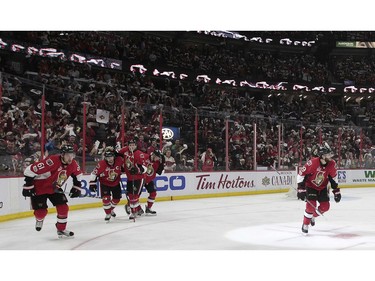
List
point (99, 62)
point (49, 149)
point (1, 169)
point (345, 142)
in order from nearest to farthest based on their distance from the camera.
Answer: point (1, 169), point (49, 149), point (345, 142), point (99, 62)

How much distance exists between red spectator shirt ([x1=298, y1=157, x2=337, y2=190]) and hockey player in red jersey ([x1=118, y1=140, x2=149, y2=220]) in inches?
129

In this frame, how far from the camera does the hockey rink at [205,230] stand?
661 cm

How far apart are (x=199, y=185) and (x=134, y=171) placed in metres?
5.53

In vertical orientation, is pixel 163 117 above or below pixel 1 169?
above

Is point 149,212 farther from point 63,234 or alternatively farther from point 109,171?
point 63,234

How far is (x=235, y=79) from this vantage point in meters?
26.7

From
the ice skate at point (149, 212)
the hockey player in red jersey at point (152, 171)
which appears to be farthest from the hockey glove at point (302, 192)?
the ice skate at point (149, 212)

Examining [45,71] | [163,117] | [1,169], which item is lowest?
[1,169]

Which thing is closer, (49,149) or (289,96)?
(49,149)

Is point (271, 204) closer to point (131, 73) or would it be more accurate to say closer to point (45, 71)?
point (45, 71)

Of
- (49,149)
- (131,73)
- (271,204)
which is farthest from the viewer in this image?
(131,73)

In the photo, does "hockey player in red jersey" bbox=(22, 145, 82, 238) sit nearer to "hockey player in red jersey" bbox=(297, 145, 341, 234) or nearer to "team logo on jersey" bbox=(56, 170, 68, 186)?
"team logo on jersey" bbox=(56, 170, 68, 186)

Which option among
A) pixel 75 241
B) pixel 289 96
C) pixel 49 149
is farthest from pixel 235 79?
pixel 75 241

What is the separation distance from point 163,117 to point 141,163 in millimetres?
3705
